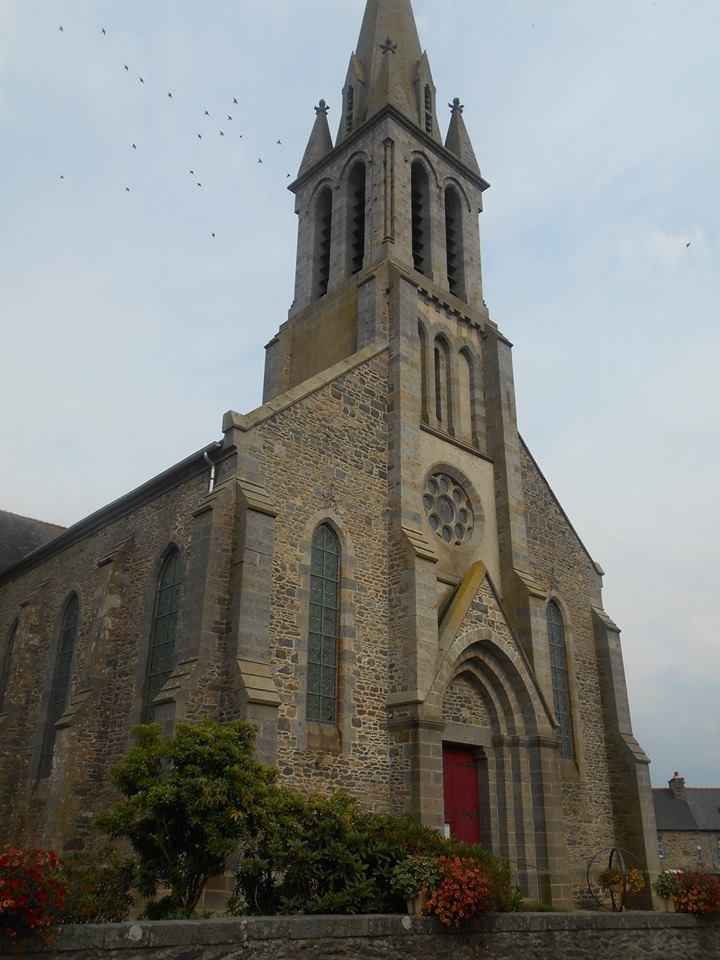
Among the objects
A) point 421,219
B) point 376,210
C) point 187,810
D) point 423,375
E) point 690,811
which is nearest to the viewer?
point 187,810

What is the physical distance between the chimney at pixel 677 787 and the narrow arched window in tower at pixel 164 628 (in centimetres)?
4306

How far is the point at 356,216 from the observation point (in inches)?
934

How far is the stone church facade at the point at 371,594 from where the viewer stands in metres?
14.3

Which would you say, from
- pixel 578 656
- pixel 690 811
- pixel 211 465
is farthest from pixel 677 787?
pixel 211 465

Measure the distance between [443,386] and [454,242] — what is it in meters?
6.06

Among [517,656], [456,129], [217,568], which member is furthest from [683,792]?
[217,568]

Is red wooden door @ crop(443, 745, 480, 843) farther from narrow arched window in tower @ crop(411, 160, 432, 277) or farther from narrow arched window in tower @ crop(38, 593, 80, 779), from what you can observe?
narrow arched window in tower @ crop(411, 160, 432, 277)

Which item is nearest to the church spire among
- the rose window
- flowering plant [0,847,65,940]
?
the rose window

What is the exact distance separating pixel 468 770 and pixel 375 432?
24.7 ft

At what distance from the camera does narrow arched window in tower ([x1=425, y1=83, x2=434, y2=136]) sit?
25625 mm

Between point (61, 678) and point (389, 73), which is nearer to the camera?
point (61, 678)

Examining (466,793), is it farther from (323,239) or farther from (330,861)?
(323,239)

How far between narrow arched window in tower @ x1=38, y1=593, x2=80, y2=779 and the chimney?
41.7m

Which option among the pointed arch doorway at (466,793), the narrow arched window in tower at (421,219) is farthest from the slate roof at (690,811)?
the narrow arched window in tower at (421,219)
